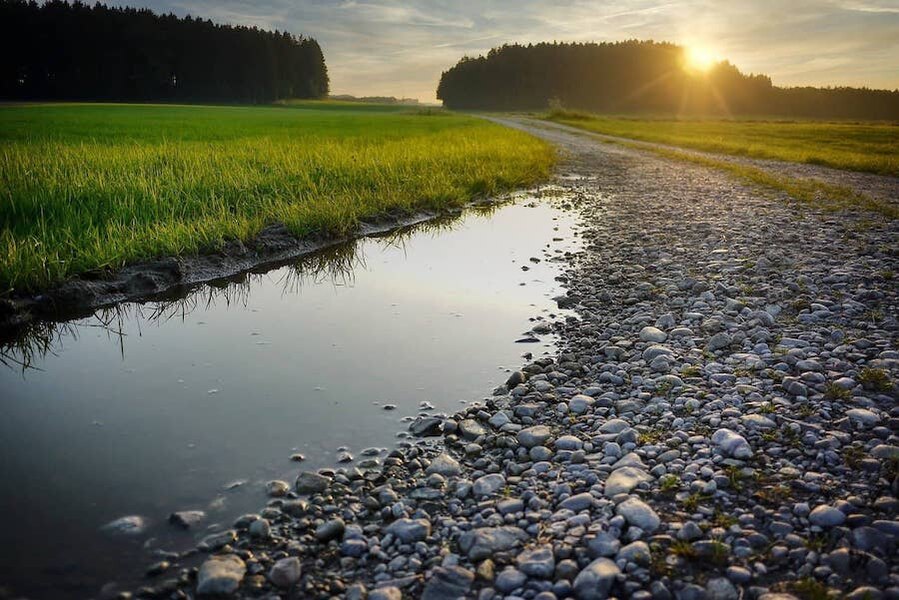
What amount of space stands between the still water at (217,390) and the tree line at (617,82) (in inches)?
5618

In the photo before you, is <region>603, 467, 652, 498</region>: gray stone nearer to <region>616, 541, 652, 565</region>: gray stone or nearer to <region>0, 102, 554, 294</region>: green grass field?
<region>616, 541, 652, 565</region>: gray stone

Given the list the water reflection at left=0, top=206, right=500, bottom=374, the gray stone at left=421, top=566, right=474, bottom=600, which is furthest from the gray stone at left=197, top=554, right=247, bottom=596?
the water reflection at left=0, top=206, right=500, bottom=374

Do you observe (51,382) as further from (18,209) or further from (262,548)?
(18,209)

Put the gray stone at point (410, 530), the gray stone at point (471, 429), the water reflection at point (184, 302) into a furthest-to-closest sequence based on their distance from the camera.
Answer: the water reflection at point (184, 302) → the gray stone at point (471, 429) → the gray stone at point (410, 530)

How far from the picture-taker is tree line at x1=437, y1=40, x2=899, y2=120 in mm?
141000

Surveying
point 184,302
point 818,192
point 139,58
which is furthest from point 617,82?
point 184,302

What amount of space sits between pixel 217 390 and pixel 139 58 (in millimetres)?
118618

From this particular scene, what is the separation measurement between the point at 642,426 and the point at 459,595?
2148 millimetres

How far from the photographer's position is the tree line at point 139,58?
83125 mm

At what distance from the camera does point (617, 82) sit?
478ft

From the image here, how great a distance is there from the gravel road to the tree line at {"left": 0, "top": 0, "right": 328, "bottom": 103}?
3816 inches

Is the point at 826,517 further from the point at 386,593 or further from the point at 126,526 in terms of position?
the point at 126,526

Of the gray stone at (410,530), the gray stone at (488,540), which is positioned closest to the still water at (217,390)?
the gray stone at (410,530)

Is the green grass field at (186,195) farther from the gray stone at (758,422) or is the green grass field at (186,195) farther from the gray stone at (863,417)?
the gray stone at (863,417)
